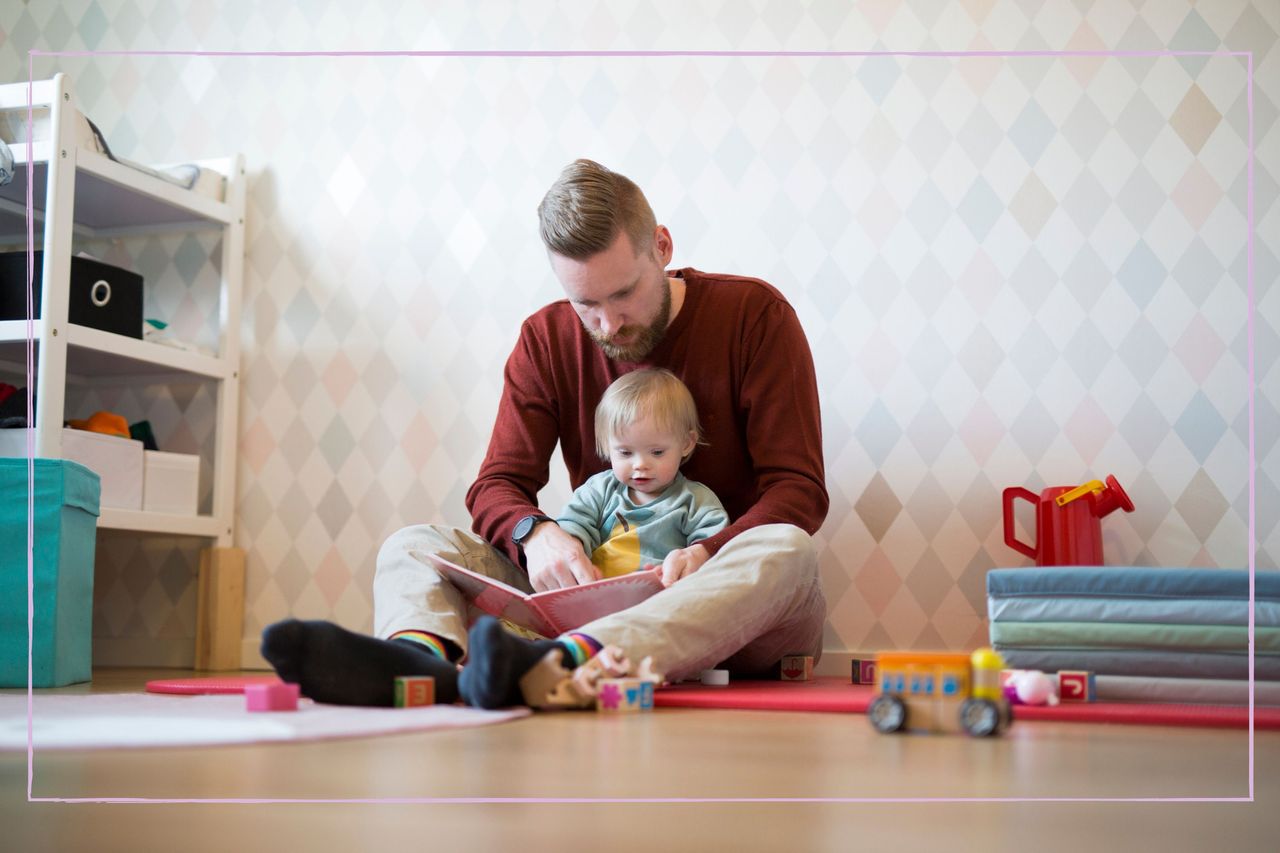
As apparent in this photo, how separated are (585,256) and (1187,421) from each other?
2.82 feet

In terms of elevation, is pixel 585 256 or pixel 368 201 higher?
pixel 368 201

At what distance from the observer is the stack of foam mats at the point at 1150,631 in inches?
42.5

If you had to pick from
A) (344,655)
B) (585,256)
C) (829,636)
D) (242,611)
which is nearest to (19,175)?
(242,611)

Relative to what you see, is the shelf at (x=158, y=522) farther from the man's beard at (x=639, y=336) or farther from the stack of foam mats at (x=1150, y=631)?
the stack of foam mats at (x=1150, y=631)

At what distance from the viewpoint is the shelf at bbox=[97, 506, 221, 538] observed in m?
1.81

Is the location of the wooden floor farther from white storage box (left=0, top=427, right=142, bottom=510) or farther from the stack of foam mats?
white storage box (left=0, top=427, right=142, bottom=510)

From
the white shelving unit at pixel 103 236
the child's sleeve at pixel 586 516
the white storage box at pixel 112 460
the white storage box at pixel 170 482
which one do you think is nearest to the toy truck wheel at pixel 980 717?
the child's sleeve at pixel 586 516

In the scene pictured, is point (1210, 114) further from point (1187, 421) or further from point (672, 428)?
point (672, 428)

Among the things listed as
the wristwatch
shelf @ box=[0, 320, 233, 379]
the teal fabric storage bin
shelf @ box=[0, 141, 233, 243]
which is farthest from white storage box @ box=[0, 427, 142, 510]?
the wristwatch

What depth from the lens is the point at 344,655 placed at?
2.93ft

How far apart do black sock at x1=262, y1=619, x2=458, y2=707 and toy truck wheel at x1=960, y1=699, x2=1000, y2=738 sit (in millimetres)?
464

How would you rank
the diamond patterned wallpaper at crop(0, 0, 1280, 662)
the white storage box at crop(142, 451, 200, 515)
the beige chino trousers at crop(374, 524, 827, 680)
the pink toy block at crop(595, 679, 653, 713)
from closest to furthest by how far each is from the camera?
1. the pink toy block at crop(595, 679, 653, 713)
2. the beige chino trousers at crop(374, 524, 827, 680)
3. the diamond patterned wallpaper at crop(0, 0, 1280, 662)
4. the white storage box at crop(142, 451, 200, 515)

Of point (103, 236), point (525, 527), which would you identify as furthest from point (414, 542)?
point (103, 236)

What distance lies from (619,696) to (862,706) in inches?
7.9
